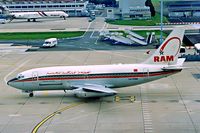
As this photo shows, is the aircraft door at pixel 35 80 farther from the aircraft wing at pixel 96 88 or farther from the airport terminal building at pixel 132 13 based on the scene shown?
the airport terminal building at pixel 132 13

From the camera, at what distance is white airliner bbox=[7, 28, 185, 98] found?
5431cm

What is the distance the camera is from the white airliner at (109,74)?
178 feet

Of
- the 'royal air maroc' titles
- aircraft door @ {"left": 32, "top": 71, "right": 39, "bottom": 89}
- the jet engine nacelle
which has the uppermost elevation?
the 'royal air maroc' titles

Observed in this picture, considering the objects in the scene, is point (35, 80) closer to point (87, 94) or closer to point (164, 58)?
point (87, 94)

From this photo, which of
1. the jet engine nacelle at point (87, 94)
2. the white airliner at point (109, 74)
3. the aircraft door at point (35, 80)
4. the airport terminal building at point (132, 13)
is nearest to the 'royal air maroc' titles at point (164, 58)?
the white airliner at point (109, 74)

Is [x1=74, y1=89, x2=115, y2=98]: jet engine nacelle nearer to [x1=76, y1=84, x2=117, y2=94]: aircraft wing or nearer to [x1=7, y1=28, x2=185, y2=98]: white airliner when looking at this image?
[x1=76, y1=84, x2=117, y2=94]: aircraft wing

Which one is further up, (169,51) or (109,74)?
(169,51)

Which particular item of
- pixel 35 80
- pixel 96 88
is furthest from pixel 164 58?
pixel 35 80

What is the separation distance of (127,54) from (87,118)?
4986 cm

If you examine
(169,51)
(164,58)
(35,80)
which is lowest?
(35,80)

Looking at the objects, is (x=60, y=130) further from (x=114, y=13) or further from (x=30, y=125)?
(x=114, y=13)

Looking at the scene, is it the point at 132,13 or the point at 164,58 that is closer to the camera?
the point at 164,58

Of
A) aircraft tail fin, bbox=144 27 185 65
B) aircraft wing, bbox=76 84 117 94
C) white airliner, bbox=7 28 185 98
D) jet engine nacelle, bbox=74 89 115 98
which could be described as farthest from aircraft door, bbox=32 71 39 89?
aircraft tail fin, bbox=144 27 185 65

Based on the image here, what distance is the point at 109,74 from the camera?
2151 inches
